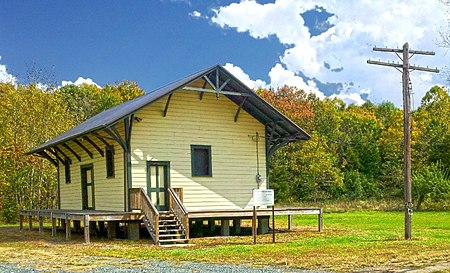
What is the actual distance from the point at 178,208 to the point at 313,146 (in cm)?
2511

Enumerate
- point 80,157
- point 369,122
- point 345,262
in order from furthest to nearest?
point 369,122 → point 80,157 → point 345,262

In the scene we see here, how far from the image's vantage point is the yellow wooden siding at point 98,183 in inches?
756

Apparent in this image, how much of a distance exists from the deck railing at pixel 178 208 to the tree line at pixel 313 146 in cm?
1564

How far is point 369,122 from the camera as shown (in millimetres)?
50656

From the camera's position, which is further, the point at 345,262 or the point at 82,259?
the point at 82,259

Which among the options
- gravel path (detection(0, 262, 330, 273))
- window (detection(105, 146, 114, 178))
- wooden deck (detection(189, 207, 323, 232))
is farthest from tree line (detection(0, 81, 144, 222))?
gravel path (detection(0, 262, 330, 273))

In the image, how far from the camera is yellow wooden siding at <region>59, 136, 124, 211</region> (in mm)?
19203

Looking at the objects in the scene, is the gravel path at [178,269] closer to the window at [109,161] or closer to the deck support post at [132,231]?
the deck support post at [132,231]

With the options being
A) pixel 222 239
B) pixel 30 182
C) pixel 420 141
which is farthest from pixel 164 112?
pixel 420 141

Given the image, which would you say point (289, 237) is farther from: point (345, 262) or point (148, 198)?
point (345, 262)

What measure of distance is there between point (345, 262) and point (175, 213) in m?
7.96

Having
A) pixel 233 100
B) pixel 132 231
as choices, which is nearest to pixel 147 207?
pixel 132 231

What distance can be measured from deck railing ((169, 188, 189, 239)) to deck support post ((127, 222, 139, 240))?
1.26m

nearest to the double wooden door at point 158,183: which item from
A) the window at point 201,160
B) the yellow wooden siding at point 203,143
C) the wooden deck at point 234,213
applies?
the yellow wooden siding at point 203,143
